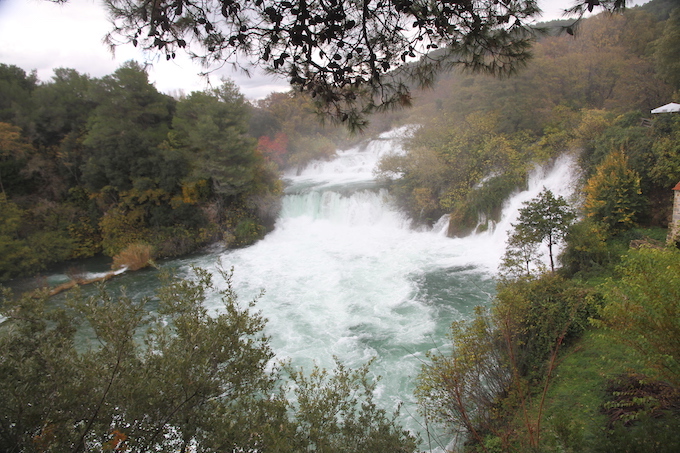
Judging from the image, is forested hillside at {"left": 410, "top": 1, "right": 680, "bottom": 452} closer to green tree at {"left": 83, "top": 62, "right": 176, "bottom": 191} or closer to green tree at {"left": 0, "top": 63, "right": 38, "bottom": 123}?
green tree at {"left": 83, "top": 62, "right": 176, "bottom": 191}

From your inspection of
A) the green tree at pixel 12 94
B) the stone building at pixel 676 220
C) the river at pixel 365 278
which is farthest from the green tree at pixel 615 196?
the green tree at pixel 12 94

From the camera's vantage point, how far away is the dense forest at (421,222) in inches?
126

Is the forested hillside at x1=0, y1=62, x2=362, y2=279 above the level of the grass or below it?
above

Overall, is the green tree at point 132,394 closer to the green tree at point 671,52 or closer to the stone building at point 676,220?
the stone building at point 676,220

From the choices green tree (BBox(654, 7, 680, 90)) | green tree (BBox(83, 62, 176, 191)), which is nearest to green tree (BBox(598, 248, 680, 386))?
green tree (BBox(654, 7, 680, 90))

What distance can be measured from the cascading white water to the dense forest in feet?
2.81

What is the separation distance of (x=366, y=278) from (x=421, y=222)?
6.22 metres

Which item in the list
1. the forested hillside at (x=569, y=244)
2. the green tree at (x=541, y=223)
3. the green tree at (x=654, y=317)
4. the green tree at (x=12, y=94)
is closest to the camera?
the green tree at (x=654, y=317)

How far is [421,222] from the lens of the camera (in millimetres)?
18219

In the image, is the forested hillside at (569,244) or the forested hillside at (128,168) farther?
the forested hillside at (128,168)

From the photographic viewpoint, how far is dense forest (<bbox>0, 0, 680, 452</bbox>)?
320 cm

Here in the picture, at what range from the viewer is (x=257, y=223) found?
19219 mm

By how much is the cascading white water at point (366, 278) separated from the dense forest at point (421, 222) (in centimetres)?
86

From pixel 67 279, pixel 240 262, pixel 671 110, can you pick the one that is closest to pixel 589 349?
pixel 671 110
